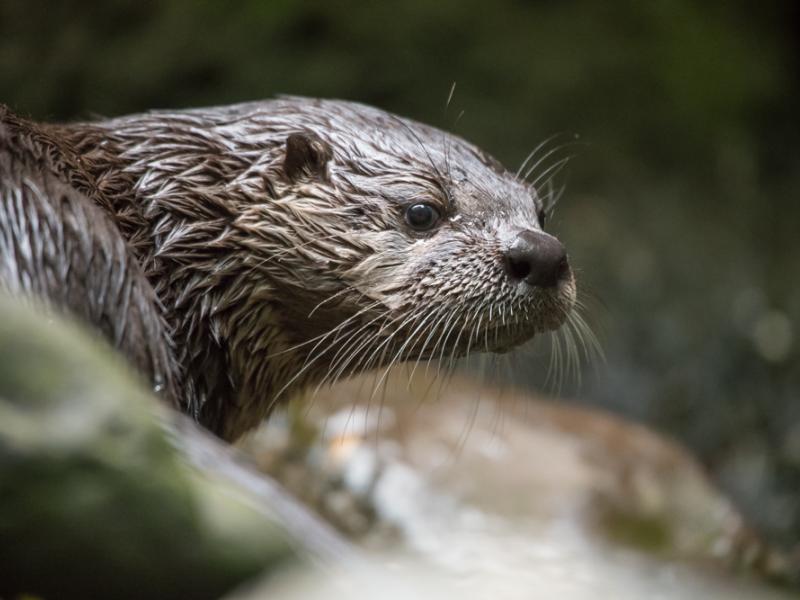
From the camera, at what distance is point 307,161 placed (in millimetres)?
2857

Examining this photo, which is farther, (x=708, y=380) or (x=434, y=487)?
(x=708, y=380)

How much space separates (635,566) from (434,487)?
845mm

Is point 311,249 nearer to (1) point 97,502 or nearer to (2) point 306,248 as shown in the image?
(2) point 306,248

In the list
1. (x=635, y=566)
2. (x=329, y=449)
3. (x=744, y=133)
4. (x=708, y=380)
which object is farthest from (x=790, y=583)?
(x=744, y=133)

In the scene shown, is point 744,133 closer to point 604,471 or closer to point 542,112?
point 542,112

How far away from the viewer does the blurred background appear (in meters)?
5.68

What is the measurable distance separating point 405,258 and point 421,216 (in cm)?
11

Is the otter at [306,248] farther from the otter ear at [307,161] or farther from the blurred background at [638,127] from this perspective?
the blurred background at [638,127]

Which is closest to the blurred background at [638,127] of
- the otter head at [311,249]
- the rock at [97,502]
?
the otter head at [311,249]

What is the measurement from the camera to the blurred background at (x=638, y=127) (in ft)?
18.6

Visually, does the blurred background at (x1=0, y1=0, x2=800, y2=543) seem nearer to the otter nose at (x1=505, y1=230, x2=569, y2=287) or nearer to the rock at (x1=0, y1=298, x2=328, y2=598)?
the otter nose at (x1=505, y1=230, x2=569, y2=287)

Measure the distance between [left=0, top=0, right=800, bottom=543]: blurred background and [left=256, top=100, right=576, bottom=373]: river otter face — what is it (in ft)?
9.27

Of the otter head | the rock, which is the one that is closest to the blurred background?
the otter head

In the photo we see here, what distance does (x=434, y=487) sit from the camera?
14.9 ft
